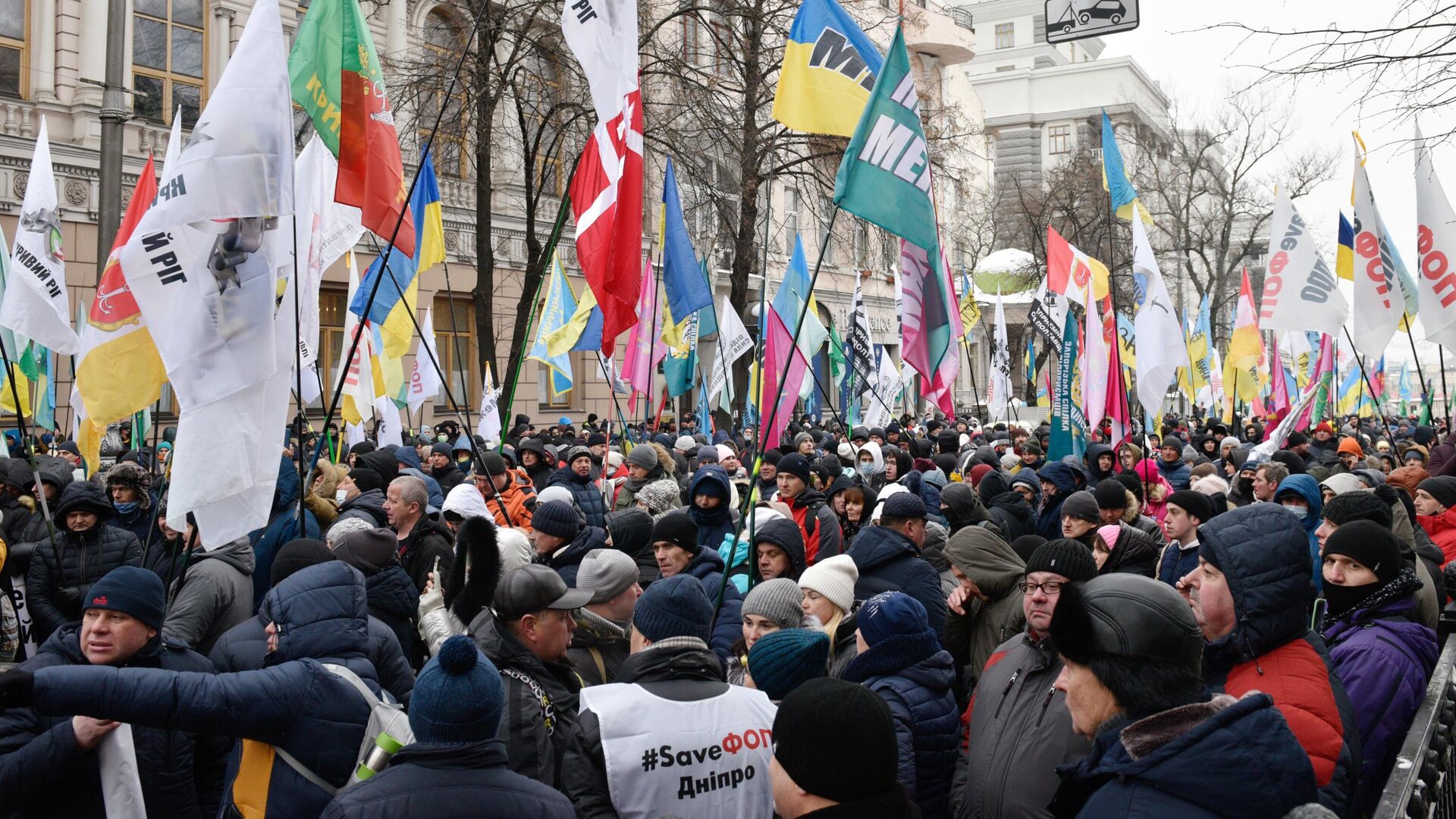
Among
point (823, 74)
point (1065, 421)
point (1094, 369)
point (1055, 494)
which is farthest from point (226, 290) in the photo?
point (1065, 421)

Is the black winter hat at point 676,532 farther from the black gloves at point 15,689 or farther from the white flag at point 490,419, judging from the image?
the white flag at point 490,419

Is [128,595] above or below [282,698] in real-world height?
above

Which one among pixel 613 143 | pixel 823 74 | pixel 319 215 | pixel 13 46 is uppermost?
pixel 13 46

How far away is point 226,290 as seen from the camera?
4.63m

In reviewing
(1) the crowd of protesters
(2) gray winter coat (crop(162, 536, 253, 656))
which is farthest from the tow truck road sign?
(2) gray winter coat (crop(162, 536, 253, 656))

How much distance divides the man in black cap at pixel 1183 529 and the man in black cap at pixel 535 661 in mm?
3262

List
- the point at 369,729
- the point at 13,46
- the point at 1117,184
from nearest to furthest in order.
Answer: the point at 369,729 < the point at 1117,184 < the point at 13,46

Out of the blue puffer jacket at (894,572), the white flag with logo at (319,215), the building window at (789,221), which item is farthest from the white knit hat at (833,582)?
the building window at (789,221)

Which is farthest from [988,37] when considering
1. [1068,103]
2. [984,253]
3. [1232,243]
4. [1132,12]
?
[1132,12]

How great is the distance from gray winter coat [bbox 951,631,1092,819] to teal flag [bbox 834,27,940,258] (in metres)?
2.82

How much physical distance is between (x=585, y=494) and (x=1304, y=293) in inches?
264

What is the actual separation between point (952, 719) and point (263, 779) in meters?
2.01

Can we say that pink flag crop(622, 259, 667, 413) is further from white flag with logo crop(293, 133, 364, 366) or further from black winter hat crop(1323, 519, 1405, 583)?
black winter hat crop(1323, 519, 1405, 583)

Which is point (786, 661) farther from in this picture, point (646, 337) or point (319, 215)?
point (646, 337)
